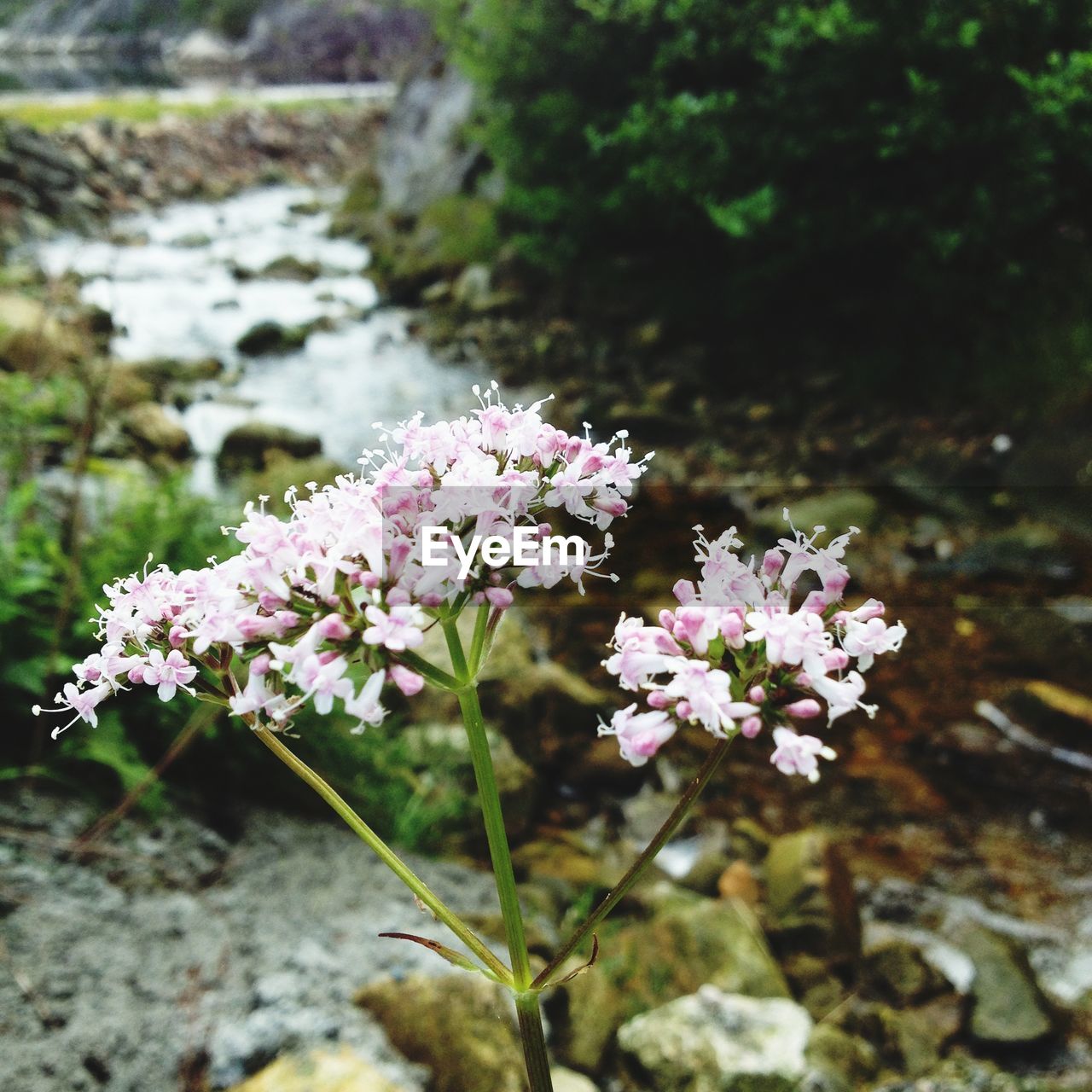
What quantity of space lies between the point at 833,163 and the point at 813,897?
4217 millimetres

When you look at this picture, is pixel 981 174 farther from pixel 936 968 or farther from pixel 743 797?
pixel 936 968

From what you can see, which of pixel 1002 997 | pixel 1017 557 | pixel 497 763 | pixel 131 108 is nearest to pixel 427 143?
pixel 131 108

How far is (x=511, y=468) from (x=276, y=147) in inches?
755

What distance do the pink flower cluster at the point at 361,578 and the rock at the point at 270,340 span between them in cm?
765

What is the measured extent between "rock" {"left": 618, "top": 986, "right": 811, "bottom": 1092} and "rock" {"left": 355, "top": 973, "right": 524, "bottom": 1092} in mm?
406

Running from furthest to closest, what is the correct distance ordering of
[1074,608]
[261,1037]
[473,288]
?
[473,288], [1074,608], [261,1037]

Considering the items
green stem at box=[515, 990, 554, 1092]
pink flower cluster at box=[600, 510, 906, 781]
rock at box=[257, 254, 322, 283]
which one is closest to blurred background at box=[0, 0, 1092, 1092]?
rock at box=[257, 254, 322, 283]

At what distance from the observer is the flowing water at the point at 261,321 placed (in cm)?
653

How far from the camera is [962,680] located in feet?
12.6

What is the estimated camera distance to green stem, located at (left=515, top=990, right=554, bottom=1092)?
832mm

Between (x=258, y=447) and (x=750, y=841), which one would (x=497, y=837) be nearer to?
(x=750, y=841)

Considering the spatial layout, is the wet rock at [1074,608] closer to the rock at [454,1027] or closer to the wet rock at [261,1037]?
the rock at [454,1027]

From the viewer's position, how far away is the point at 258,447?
5.76 metres

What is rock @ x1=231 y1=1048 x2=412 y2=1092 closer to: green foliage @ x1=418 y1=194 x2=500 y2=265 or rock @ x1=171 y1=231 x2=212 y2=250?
green foliage @ x1=418 y1=194 x2=500 y2=265
